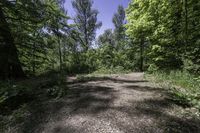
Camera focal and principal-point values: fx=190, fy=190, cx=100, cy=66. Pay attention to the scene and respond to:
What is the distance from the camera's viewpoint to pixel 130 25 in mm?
13602

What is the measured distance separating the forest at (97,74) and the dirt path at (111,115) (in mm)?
19

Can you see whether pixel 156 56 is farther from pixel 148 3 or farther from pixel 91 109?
pixel 91 109

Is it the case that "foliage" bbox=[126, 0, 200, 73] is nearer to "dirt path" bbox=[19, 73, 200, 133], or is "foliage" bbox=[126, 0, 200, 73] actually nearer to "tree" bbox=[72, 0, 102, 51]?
"dirt path" bbox=[19, 73, 200, 133]

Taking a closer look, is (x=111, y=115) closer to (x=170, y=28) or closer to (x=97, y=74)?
(x=97, y=74)

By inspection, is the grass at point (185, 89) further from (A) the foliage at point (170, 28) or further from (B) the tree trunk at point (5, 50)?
(B) the tree trunk at point (5, 50)

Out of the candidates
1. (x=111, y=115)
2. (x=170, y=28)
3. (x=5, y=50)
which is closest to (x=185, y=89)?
(x=111, y=115)

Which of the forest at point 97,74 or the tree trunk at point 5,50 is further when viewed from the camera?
the tree trunk at point 5,50

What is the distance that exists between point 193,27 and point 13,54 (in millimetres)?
9294

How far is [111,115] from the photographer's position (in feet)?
11.8

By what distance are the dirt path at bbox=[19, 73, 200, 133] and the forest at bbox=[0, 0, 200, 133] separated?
0.02 meters

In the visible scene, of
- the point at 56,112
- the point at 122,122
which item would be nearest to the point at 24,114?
the point at 56,112

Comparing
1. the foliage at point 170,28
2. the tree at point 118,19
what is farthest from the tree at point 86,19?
the foliage at point 170,28

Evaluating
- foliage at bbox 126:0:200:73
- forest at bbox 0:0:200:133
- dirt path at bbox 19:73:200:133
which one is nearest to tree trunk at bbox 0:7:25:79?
forest at bbox 0:0:200:133

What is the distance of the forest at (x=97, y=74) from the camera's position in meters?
3.69
